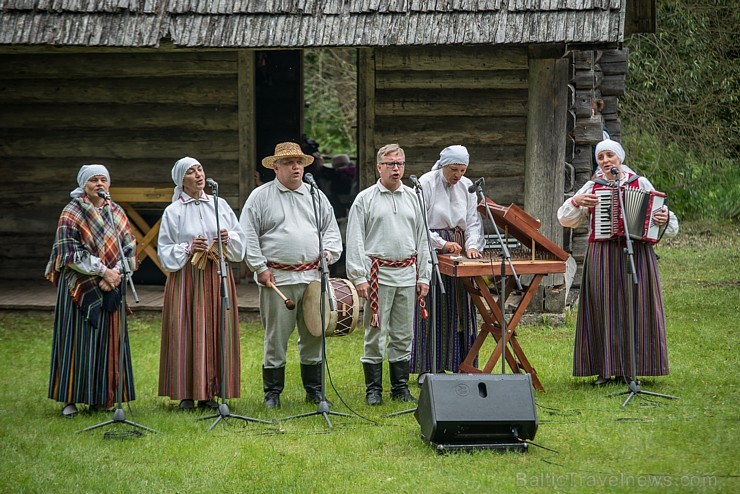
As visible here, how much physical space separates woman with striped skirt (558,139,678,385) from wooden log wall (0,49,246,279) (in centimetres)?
528

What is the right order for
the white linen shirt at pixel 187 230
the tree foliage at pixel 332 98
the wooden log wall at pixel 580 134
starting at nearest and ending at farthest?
the white linen shirt at pixel 187 230 < the wooden log wall at pixel 580 134 < the tree foliage at pixel 332 98

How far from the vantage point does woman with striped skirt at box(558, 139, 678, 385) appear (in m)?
7.53

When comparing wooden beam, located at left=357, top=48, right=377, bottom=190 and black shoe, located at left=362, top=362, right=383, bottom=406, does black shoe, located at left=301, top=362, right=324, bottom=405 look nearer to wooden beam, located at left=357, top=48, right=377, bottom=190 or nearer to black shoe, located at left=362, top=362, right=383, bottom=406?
black shoe, located at left=362, top=362, right=383, bottom=406

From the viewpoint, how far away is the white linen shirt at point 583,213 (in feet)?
24.8

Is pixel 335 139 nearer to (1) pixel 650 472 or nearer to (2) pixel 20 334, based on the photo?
(2) pixel 20 334

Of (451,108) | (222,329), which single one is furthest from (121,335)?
(451,108)

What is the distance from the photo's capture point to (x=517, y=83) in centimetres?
1105

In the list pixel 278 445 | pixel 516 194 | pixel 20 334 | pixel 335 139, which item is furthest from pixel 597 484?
pixel 335 139

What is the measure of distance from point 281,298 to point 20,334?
4418mm

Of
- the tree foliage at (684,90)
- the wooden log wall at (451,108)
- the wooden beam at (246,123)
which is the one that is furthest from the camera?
the tree foliage at (684,90)

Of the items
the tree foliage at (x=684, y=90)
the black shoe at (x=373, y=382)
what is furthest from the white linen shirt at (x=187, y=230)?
the tree foliage at (x=684, y=90)

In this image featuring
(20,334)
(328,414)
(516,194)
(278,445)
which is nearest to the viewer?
(278,445)

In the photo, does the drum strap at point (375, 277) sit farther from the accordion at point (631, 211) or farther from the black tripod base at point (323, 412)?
the accordion at point (631, 211)

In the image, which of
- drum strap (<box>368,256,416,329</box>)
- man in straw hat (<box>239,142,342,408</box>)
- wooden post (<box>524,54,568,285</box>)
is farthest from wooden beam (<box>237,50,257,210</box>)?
drum strap (<box>368,256,416,329</box>)
